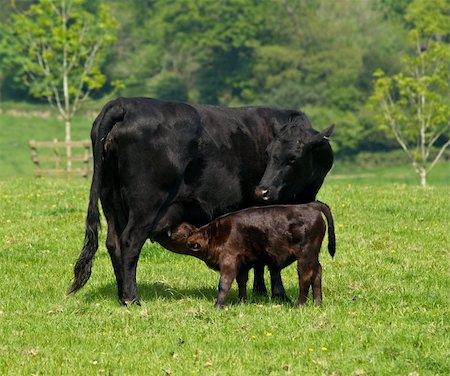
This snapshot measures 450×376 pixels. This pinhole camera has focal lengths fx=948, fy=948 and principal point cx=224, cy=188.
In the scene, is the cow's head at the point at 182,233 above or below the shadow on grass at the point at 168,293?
above

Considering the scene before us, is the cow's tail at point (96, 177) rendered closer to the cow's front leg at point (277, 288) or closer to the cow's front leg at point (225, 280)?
the cow's front leg at point (225, 280)

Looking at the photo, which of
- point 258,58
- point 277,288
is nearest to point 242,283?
point 277,288

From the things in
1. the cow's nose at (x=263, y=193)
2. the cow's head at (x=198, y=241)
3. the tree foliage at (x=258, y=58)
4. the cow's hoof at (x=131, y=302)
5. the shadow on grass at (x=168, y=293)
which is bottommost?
the tree foliage at (x=258, y=58)

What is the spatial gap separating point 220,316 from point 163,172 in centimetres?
186

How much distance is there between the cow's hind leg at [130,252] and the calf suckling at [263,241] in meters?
0.39

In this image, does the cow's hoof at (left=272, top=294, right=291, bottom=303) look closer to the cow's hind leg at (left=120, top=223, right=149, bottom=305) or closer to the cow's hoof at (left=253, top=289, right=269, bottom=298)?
the cow's hoof at (left=253, top=289, right=269, bottom=298)

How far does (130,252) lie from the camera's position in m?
10.9

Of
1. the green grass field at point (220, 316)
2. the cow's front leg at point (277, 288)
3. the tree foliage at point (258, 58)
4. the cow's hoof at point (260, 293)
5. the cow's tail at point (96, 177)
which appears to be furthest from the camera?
the tree foliage at point (258, 58)

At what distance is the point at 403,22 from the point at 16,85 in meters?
51.9

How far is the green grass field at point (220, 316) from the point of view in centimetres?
852

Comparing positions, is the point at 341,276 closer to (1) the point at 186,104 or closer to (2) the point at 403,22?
(1) the point at 186,104

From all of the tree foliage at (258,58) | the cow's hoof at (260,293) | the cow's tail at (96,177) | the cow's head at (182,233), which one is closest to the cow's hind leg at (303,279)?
the cow's hoof at (260,293)

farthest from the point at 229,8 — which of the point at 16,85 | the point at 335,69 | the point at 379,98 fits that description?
the point at 379,98

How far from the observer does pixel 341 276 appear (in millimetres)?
12789
